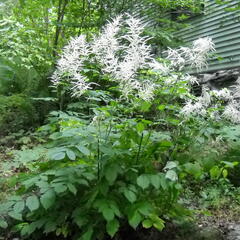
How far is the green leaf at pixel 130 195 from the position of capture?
232 cm

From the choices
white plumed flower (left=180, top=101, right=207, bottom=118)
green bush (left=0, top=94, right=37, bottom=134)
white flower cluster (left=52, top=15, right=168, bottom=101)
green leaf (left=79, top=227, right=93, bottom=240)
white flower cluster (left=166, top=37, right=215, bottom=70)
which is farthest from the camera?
green bush (left=0, top=94, right=37, bottom=134)

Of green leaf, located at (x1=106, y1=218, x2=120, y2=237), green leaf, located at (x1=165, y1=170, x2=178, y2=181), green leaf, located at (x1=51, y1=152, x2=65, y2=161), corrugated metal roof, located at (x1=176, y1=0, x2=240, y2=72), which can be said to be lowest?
green leaf, located at (x1=106, y1=218, x2=120, y2=237)

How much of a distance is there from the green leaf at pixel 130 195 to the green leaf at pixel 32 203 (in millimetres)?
627

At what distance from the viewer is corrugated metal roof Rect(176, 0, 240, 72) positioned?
7.69 m

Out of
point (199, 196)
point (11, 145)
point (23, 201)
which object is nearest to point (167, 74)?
point (23, 201)

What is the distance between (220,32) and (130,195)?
6912 millimetres

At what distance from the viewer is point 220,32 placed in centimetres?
823

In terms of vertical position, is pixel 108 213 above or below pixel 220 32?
below

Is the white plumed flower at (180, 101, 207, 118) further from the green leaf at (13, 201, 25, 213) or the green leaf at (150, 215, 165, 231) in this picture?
the green leaf at (13, 201, 25, 213)

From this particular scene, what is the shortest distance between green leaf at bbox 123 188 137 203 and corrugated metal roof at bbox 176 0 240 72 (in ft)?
18.7

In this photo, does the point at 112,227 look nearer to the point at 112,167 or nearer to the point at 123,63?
the point at 112,167

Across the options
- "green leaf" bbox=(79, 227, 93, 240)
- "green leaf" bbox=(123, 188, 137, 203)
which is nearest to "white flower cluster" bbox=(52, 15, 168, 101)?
"green leaf" bbox=(123, 188, 137, 203)

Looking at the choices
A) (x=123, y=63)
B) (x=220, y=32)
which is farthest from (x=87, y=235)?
(x=220, y=32)

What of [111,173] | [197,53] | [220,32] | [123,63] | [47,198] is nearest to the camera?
[47,198]
